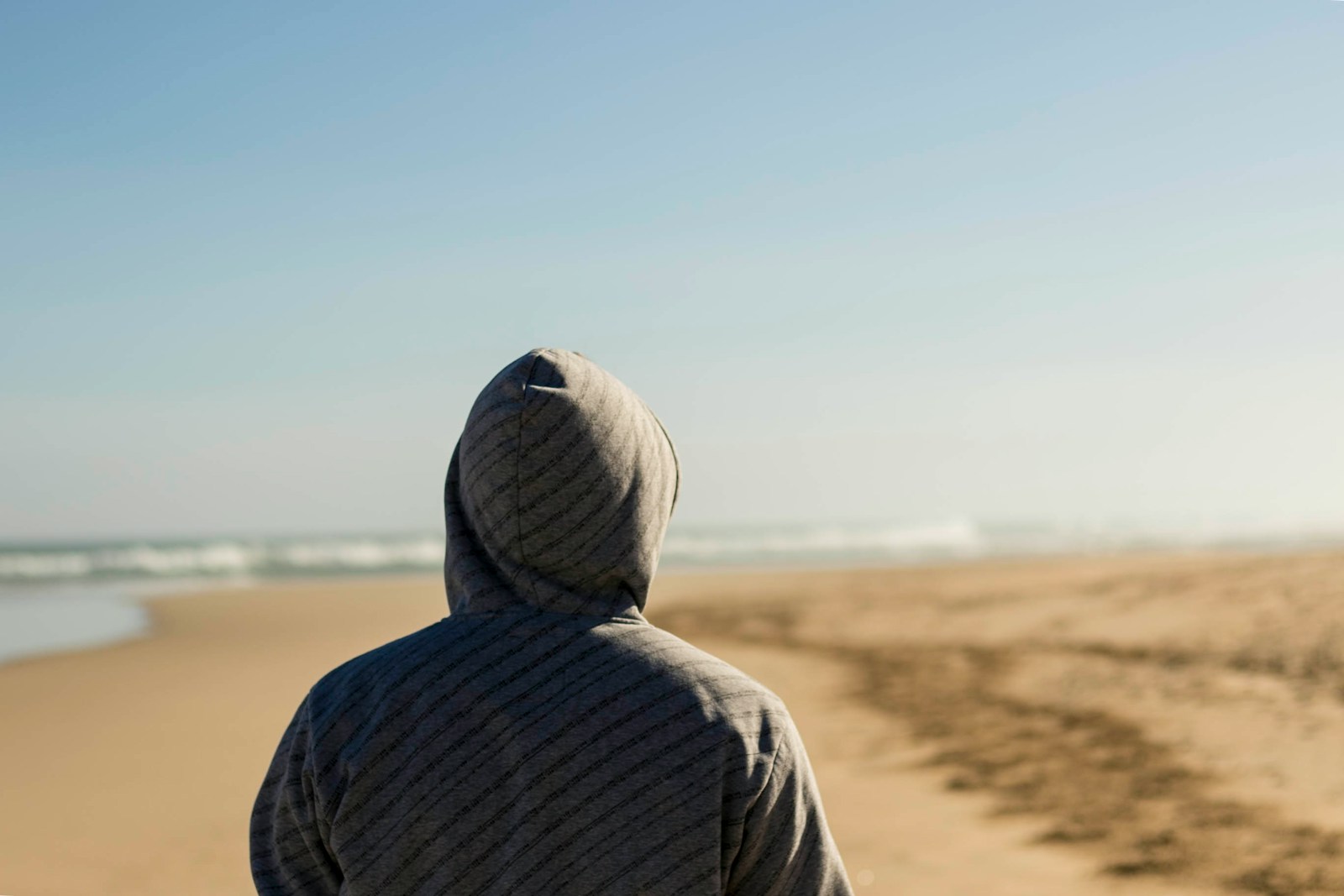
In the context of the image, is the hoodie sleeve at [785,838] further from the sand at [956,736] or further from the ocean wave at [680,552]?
the ocean wave at [680,552]

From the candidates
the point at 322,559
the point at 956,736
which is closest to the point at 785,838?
the point at 956,736

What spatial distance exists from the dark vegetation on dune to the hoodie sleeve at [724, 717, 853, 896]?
3971 millimetres

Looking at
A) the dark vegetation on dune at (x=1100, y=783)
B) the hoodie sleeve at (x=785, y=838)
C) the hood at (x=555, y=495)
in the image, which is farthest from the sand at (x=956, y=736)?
the hood at (x=555, y=495)

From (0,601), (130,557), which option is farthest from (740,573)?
(130,557)

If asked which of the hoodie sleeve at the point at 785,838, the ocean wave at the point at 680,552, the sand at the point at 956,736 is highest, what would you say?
the hoodie sleeve at the point at 785,838

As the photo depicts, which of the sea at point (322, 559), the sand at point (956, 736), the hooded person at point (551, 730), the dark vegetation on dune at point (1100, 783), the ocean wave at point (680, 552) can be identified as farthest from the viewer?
the ocean wave at point (680, 552)

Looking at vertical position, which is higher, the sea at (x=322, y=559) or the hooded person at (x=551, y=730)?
the hooded person at (x=551, y=730)

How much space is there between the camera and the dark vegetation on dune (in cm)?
453

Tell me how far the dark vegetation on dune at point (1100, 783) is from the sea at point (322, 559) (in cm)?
978

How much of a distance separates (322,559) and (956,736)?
2606 centimetres

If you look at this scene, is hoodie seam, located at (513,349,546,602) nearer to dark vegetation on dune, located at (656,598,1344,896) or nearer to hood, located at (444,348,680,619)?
hood, located at (444,348,680,619)

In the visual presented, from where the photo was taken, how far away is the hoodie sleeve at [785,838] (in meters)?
1.09

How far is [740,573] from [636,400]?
72.1 ft

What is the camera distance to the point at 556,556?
1.09m
